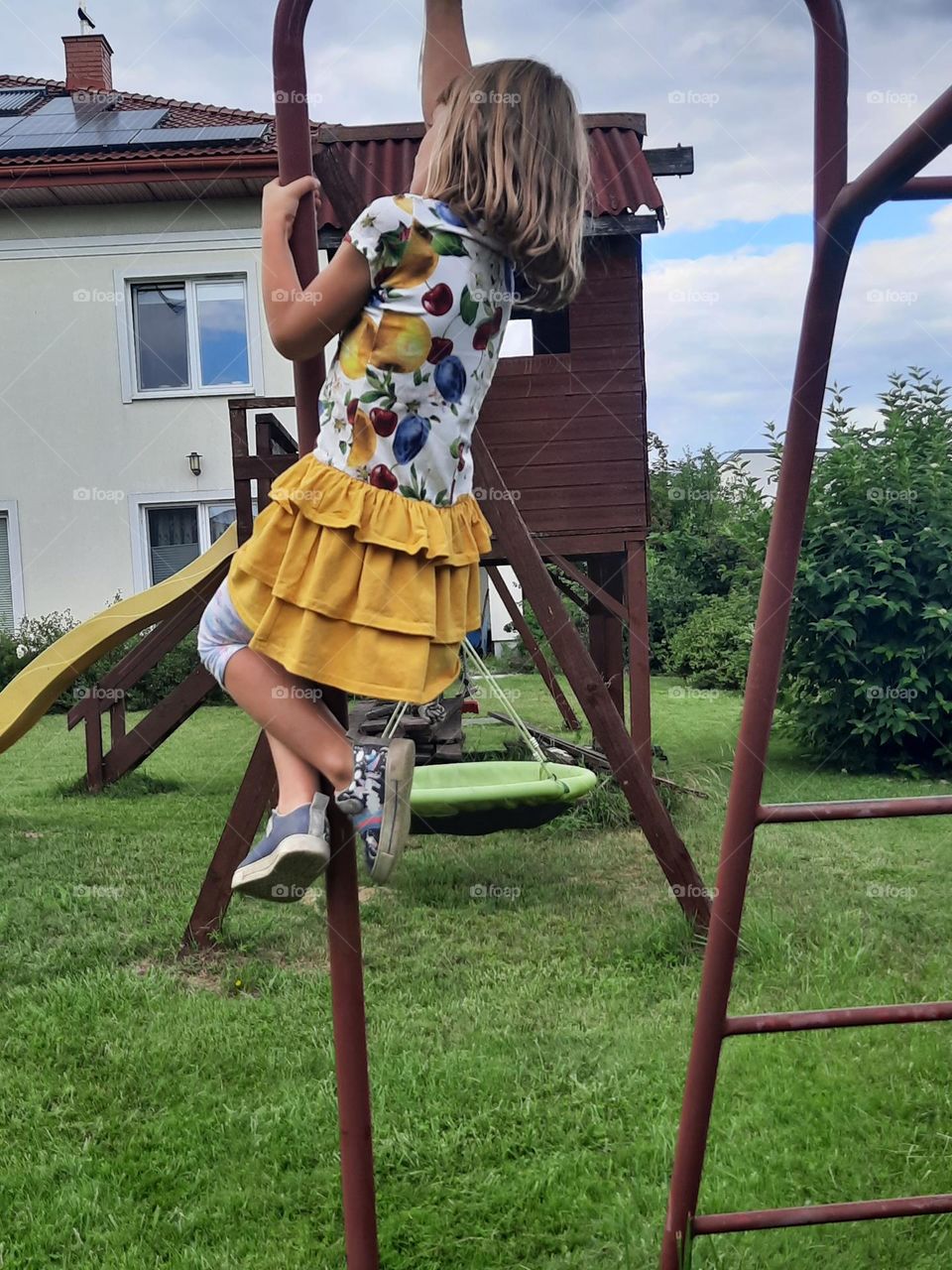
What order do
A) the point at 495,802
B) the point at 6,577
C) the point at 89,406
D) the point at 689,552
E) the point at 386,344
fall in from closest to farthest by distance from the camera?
the point at 386,344, the point at 495,802, the point at 89,406, the point at 6,577, the point at 689,552

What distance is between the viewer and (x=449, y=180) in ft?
5.25

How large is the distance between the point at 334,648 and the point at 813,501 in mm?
6017

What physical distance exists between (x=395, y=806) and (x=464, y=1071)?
1.18 meters

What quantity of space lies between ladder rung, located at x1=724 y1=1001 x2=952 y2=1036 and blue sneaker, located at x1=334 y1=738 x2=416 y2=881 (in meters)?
0.54

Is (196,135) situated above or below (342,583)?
above

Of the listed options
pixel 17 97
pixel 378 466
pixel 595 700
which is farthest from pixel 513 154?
pixel 17 97

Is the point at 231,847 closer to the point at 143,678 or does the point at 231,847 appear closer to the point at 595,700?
the point at 595,700

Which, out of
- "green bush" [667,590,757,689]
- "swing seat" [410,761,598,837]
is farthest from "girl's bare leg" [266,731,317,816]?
"green bush" [667,590,757,689]

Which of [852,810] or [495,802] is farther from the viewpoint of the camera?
[495,802]

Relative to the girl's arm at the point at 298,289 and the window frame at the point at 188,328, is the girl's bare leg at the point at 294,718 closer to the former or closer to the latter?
the girl's arm at the point at 298,289

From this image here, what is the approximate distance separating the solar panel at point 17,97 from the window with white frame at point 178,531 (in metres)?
5.26

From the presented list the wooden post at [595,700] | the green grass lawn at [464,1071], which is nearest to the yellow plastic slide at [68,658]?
the green grass lawn at [464,1071]

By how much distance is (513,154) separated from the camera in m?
1.60

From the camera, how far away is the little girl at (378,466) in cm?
156
